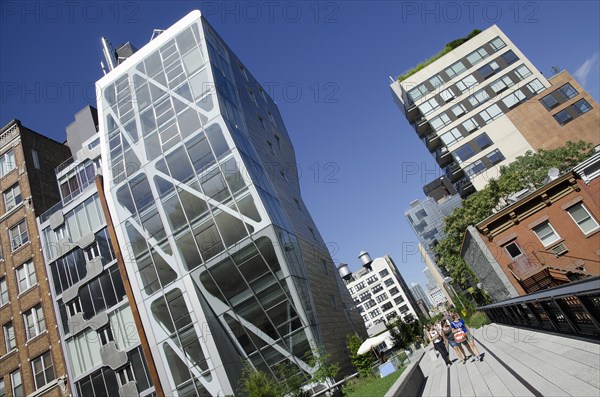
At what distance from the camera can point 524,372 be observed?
839 centimetres

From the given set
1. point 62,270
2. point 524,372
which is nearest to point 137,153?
point 62,270

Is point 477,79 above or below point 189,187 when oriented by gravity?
above

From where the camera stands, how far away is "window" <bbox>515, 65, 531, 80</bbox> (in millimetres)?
51825

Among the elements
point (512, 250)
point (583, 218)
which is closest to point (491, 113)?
point (583, 218)

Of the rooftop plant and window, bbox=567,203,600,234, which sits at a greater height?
the rooftop plant

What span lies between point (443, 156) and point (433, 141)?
3.14m

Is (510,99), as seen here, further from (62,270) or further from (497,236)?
(62,270)

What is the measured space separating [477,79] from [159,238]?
45.8 meters

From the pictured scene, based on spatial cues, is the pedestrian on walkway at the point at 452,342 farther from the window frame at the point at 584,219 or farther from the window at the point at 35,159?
the window at the point at 35,159

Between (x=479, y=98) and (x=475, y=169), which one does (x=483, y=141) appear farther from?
(x=479, y=98)

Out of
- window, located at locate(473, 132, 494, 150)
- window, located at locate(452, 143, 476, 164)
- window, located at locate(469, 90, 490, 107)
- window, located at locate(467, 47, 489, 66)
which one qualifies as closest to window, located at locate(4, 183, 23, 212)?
window, located at locate(452, 143, 476, 164)

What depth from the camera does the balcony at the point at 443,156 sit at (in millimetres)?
54791

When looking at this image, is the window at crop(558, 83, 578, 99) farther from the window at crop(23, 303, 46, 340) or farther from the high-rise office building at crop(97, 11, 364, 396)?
the window at crop(23, 303, 46, 340)

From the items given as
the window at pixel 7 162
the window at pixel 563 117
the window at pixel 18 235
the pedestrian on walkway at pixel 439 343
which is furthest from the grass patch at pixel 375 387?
the window at pixel 563 117
